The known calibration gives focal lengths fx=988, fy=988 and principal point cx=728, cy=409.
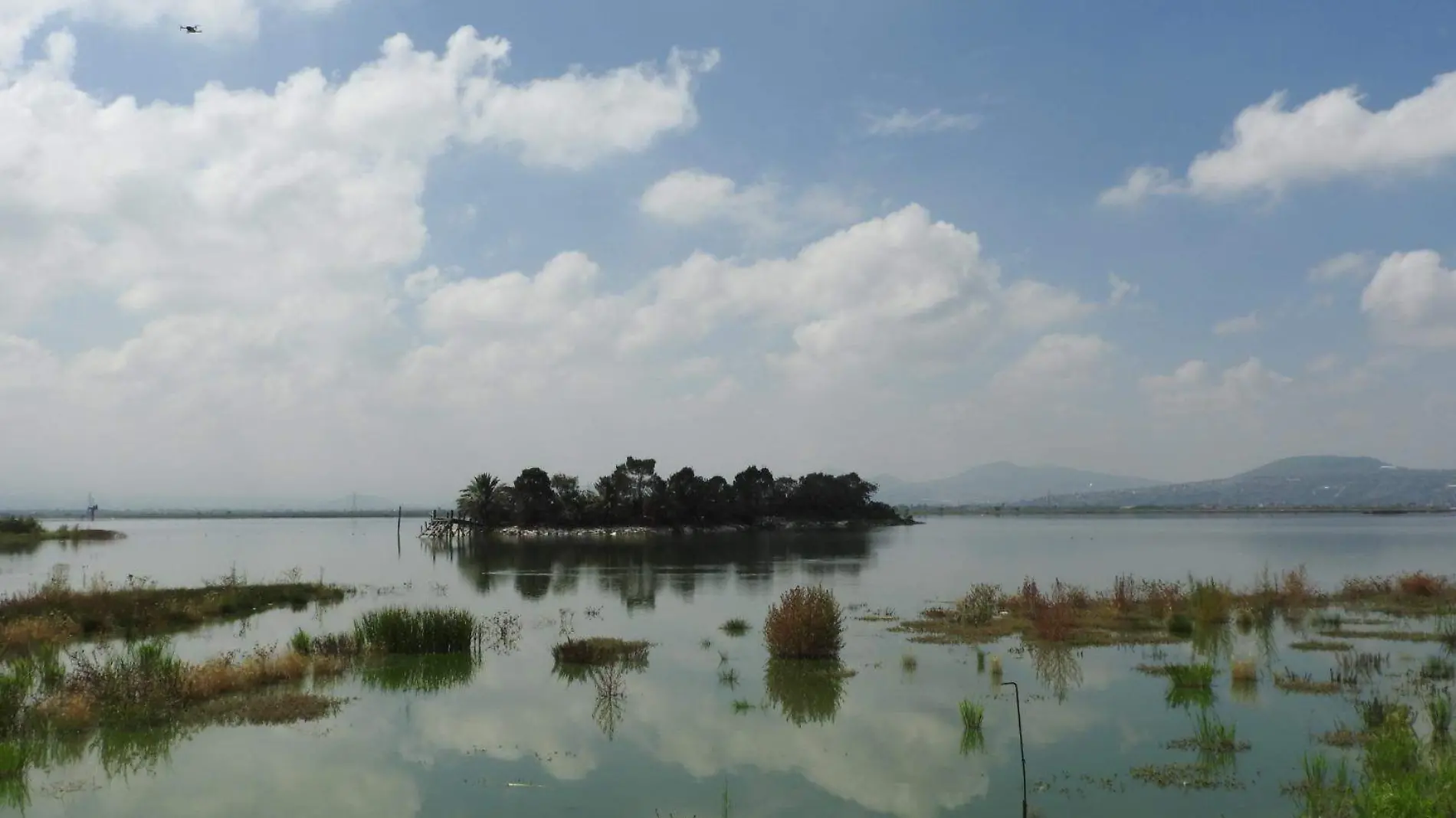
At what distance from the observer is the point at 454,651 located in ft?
77.8

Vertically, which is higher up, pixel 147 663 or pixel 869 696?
pixel 147 663

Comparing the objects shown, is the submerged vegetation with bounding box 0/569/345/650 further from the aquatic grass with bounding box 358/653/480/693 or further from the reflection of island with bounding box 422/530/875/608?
the reflection of island with bounding box 422/530/875/608

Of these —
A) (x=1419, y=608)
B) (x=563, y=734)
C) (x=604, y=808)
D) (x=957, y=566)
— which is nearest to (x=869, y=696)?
(x=563, y=734)

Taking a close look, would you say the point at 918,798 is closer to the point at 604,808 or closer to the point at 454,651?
the point at 604,808

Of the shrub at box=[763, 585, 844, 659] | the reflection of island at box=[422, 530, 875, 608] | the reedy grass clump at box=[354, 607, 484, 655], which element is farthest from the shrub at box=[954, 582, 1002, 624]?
the reedy grass clump at box=[354, 607, 484, 655]

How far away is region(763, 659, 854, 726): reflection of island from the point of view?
1723 centimetres

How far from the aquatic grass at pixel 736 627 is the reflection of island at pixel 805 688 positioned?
16.4ft

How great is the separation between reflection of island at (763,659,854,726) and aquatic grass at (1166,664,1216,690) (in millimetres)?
6221

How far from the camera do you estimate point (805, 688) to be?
1941 cm

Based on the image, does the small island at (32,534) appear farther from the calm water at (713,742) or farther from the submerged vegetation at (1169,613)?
the submerged vegetation at (1169,613)

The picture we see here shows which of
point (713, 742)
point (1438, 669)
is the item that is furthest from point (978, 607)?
point (713, 742)

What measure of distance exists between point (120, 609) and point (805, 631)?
19.8 meters

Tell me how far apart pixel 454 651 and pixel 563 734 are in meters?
8.93

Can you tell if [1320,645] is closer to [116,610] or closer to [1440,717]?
[1440,717]
